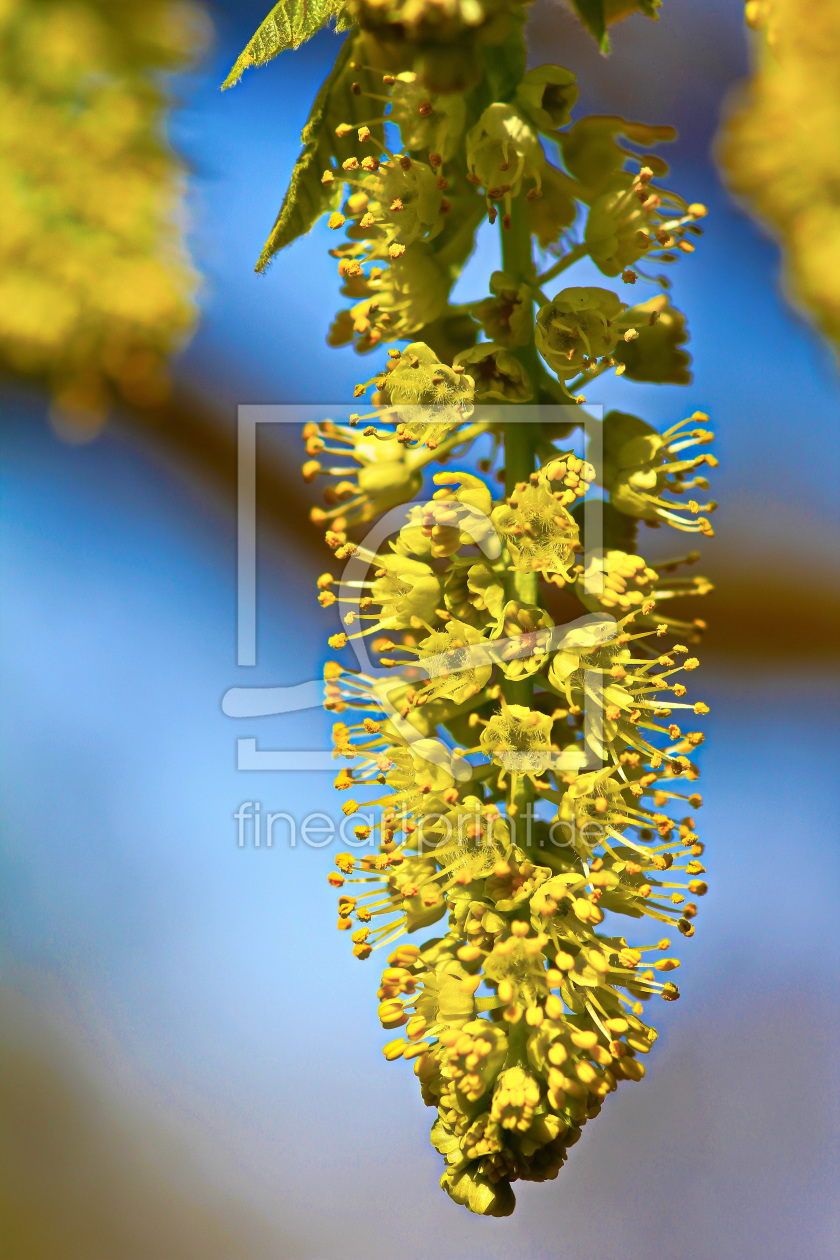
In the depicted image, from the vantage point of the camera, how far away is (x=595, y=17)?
16.6 inches

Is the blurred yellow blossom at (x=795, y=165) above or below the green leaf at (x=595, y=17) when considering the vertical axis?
above

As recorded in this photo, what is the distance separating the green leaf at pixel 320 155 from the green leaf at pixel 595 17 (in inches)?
4.6

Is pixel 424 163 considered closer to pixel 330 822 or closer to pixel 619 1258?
pixel 330 822

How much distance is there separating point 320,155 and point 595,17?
0.52 feet

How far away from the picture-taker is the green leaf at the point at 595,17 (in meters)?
0.42

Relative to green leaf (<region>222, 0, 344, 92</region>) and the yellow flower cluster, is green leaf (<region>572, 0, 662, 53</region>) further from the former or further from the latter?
green leaf (<region>222, 0, 344, 92</region>)

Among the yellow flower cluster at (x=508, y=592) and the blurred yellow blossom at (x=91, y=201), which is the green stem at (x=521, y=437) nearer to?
the yellow flower cluster at (x=508, y=592)

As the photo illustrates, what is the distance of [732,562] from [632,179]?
0.74 m

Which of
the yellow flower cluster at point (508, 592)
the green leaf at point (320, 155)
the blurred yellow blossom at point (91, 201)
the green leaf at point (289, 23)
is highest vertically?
the blurred yellow blossom at point (91, 201)

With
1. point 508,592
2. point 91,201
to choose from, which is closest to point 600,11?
point 508,592

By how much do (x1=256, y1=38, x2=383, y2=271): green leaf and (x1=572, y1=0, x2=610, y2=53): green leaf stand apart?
0.38 ft

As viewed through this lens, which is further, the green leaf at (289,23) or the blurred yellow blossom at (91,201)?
the blurred yellow blossom at (91,201)

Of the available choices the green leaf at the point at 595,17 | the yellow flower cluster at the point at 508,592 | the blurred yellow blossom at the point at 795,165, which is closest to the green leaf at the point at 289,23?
the yellow flower cluster at the point at 508,592

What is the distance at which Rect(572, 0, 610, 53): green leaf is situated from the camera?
419 millimetres
